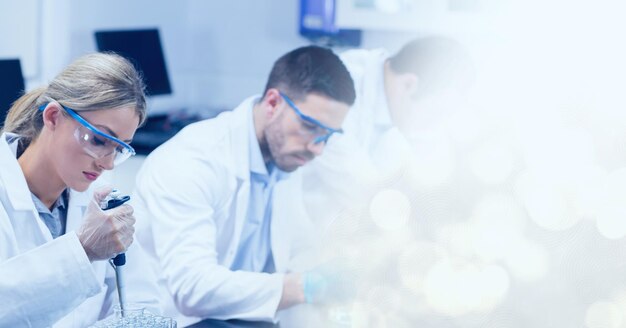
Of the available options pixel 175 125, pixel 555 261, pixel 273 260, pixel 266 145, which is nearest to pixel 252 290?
pixel 273 260

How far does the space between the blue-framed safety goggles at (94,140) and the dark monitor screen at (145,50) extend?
2.24 meters

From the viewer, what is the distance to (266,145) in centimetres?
207

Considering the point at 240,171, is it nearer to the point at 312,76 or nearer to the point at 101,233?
the point at 312,76

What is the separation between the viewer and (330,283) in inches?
40.5

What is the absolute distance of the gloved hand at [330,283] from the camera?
696mm

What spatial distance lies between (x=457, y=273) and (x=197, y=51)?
392 centimetres

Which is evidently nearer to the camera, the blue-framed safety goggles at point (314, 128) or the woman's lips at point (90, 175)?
the woman's lips at point (90, 175)

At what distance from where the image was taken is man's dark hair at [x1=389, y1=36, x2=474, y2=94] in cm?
252

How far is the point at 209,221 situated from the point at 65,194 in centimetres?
38

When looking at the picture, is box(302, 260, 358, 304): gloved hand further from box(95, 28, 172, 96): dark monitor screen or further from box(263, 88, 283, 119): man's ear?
box(95, 28, 172, 96): dark monitor screen

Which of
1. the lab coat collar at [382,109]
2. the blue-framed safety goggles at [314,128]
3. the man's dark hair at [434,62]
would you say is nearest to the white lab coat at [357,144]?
the lab coat collar at [382,109]

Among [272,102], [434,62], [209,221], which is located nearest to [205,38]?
[434,62]

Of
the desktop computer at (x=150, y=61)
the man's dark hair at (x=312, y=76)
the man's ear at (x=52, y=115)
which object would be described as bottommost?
the desktop computer at (x=150, y=61)

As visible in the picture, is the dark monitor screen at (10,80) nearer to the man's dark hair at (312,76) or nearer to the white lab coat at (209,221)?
the white lab coat at (209,221)
